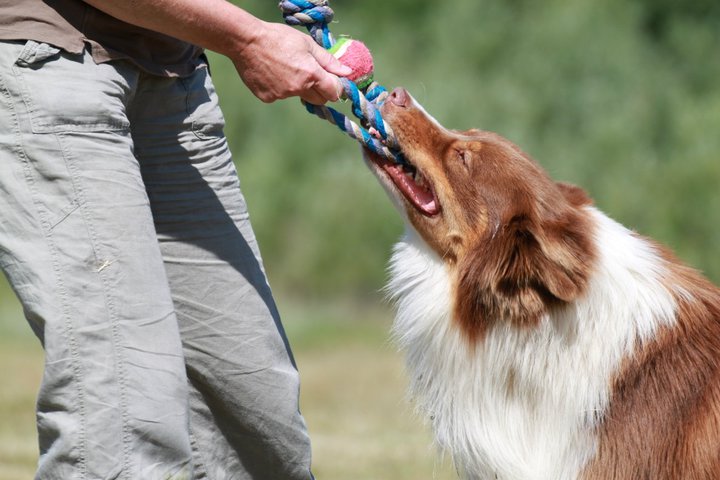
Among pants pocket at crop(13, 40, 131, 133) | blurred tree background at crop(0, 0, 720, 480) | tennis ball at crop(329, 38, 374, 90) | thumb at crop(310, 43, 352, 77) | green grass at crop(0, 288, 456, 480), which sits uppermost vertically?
blurred tree background at crop(0, 0, 720, 480)

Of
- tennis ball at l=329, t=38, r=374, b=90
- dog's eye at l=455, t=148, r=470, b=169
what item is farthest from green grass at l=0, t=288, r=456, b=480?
tennis ball at l=329, t=38, r=374, b=90

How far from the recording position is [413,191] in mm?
4324

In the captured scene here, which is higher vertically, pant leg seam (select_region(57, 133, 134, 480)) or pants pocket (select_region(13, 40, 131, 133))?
pants pocket (select_region(13, 40, 131, 133))

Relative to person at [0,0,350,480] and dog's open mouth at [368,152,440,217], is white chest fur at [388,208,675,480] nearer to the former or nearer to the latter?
dog's open mouth at [368,152,440,217]

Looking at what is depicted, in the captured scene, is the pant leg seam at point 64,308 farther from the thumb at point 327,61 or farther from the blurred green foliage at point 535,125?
the blurred green foliage at point 535,125

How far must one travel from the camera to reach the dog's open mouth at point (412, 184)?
4.29m

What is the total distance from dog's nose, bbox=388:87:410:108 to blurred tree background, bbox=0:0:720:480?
6746mm

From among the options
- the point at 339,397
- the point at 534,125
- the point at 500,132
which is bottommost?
the point at 339,397

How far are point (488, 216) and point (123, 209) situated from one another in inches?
61.1

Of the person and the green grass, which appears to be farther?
the green grass

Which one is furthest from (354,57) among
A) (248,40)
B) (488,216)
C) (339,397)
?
(339,397)

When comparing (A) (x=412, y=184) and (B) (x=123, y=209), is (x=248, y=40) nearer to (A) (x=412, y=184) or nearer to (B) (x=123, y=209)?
(B) (x=123, y=209)

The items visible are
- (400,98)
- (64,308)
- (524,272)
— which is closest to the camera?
(64,308)

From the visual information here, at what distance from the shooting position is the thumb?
3645mm
